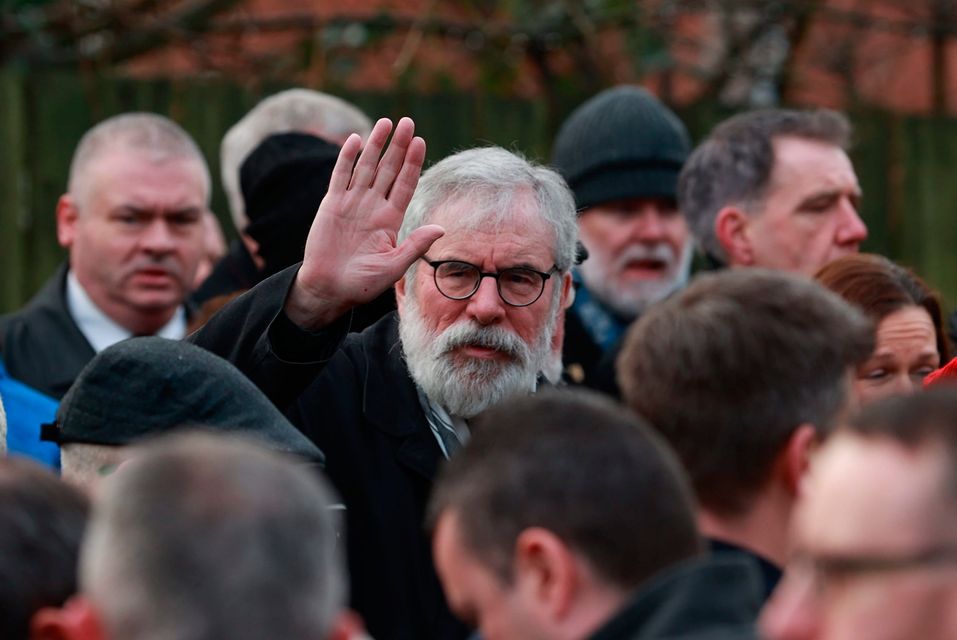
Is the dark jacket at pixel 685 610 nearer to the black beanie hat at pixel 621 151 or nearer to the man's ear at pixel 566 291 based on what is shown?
the man's ear at pixel 566 291

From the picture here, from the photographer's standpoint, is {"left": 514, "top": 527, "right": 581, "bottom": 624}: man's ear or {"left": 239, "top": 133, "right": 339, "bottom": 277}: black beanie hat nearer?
{"left": 514, "top": 527, "right": 581, "bottom": 624}: man's ear

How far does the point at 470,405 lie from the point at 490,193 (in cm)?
52

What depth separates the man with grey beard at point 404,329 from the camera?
3.63m

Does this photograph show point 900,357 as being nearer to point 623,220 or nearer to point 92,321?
point 623,220

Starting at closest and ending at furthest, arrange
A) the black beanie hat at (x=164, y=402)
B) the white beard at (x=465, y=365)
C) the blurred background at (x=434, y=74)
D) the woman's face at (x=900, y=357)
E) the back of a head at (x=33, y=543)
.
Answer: the back of a head at (x=33, y=543) → the black beanie hat at (x=164, y=402) → the white beard at (x=465, y=365) → the woman's face at (x=900, y=357) → the blurred background at (x=434, y=74)

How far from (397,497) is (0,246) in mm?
3494

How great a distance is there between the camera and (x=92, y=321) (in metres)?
5.55

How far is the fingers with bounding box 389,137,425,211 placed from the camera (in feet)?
12.3

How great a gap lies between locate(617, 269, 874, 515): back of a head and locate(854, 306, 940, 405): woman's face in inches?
56.8

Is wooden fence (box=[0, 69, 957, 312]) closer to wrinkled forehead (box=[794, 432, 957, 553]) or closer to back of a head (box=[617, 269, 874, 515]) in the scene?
back of a head (box=[617, 269, 874, 515])

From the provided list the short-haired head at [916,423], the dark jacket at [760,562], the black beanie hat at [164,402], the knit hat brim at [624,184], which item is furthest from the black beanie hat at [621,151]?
the short-haired head at [916,423]

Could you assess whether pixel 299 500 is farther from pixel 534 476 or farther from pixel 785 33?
pixel 785 33

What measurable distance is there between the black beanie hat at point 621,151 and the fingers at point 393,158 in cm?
221

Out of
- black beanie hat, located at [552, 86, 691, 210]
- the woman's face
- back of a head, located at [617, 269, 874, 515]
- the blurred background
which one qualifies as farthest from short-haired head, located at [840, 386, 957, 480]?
the blurred background
